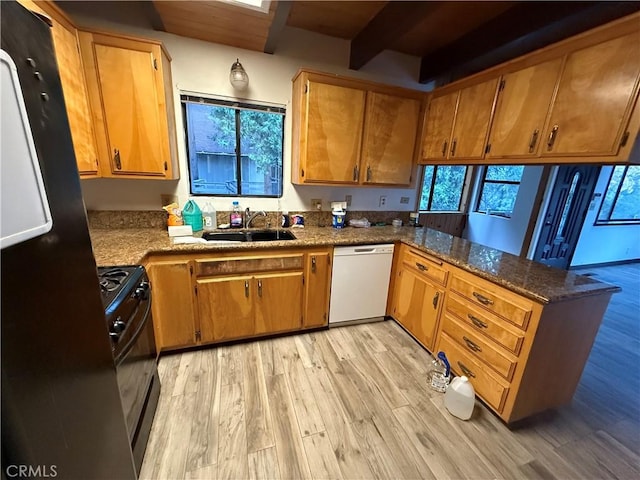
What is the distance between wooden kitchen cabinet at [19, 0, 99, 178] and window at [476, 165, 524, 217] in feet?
16.9

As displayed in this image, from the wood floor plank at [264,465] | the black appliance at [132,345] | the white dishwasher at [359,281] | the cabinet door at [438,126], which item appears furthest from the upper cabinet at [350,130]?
the wood floor plank at [264,465]

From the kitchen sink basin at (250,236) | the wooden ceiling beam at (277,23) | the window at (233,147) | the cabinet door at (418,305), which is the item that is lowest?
the cabinet door at (418,305)

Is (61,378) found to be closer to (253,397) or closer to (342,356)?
(253,397)

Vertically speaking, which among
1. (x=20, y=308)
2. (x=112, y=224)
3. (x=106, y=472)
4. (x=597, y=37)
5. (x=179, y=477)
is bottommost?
(x=179, y=477)

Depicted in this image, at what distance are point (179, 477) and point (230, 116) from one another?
2483mm

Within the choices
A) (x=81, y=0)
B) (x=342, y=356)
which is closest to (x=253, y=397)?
(x=342, y=356)

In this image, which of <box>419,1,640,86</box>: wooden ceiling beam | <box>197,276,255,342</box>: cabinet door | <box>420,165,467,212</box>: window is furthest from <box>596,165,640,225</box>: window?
<box>197,276,255,342</box>: cabinet door

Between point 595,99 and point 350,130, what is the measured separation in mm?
1515

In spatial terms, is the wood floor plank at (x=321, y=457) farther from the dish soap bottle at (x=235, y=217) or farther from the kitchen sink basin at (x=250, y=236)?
the dish soap bottle at (x=235, y=217)

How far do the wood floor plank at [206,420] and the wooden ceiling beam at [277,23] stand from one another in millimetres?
2430

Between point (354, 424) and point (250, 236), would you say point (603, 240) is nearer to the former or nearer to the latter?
point (354, 424)

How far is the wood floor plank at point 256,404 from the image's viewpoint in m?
1.42

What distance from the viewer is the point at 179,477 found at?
4.04ft

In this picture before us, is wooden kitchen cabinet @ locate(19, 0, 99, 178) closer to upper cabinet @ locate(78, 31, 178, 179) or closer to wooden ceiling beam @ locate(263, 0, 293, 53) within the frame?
upper cabinet @ locate(78, 31, 178, 179)
